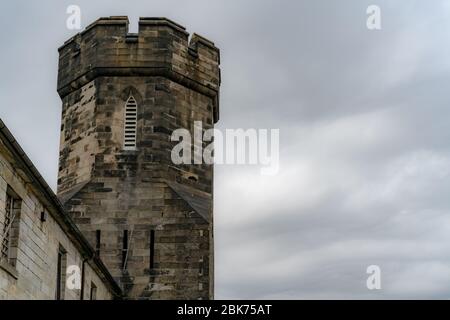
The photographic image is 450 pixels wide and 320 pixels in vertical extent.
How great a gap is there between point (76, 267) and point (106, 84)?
21.0 ft

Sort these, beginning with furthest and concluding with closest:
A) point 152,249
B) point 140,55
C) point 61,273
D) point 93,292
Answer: point 140,55 < point 152,249 < point 93,292 < point 61,273

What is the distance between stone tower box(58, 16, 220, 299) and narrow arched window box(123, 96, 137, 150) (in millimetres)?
25

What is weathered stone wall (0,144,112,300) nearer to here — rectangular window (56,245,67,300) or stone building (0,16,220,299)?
rectangular window (56,245,67,300)

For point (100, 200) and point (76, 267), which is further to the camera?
point (100, 200)

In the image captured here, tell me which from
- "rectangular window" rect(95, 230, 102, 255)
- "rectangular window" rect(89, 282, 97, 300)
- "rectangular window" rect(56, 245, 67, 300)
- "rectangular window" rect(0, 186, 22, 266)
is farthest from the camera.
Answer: "rectangular window" rect(95, 230, 102, 255)

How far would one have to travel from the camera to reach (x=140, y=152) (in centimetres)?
1903

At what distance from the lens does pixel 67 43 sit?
21016mm

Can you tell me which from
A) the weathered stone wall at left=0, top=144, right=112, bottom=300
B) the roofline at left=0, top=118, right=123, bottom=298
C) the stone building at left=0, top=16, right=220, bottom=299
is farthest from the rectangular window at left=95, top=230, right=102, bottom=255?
the weathered stone wall at left=0, top=144, right=112, bottom=300

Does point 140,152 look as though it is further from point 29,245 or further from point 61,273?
point 29,245

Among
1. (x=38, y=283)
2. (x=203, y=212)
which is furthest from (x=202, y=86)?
(x=38, y=283)

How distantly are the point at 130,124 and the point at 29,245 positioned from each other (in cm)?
797

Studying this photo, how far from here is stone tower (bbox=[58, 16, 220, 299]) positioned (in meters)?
17.9

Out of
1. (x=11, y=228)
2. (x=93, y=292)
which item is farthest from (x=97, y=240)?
(x=11, y=228)
